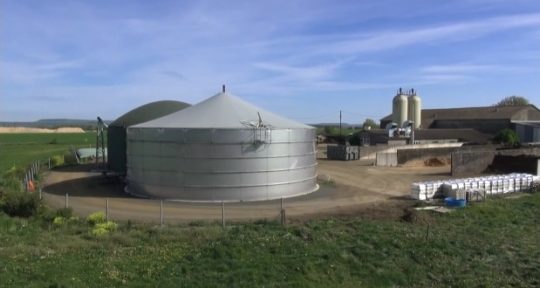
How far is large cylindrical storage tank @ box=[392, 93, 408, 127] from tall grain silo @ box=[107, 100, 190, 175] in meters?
58.6

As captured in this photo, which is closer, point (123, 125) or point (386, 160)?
point (123, 125)

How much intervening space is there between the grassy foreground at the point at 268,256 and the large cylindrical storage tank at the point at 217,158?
7.21 m

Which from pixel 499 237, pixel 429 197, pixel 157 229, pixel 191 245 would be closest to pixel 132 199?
pixel 157 229

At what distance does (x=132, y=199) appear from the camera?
94.8 feet

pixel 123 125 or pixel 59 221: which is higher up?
pixel 123 125

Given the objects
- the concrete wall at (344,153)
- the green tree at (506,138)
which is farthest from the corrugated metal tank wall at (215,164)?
the green tree at (506,138)

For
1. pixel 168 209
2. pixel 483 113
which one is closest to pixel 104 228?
pixel 168 209

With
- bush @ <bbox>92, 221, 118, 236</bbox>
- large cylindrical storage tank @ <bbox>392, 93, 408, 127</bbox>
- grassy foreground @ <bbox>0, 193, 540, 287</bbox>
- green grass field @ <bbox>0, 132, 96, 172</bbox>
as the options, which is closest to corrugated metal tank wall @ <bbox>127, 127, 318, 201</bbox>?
grassy foreground @ <bbox>0, 193, 540, 287</bbox>

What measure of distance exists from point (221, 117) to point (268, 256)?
14591mm

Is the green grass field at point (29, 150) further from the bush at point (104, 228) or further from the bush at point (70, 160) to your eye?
the bush at point (104, 228)

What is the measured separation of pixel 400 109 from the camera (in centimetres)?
9206

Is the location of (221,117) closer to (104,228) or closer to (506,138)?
(104,228)

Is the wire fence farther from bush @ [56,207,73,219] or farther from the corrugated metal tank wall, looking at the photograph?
bush @ [56,207,73,219]

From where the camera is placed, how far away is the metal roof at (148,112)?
39.9m
